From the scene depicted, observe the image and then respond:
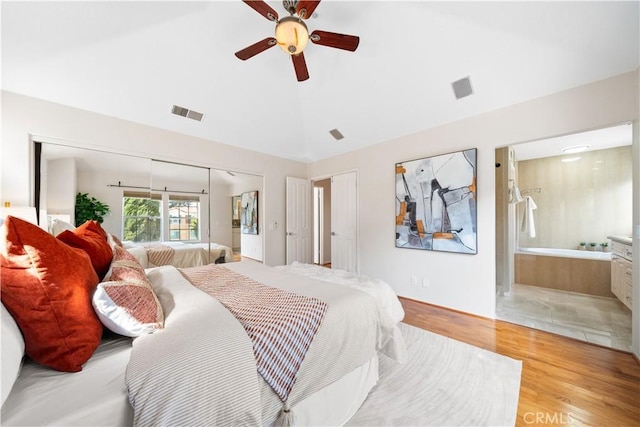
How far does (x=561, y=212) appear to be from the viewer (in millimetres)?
4344

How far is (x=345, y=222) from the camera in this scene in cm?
454

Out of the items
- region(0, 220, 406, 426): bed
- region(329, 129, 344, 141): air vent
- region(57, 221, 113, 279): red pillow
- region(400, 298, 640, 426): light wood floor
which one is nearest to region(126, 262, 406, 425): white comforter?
region(0, 220, 406, 426): bed

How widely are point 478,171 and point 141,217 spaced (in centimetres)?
446

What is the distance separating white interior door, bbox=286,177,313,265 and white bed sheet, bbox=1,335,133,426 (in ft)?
12.7

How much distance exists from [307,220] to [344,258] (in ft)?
3.90

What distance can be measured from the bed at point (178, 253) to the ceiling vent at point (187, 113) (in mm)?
1823

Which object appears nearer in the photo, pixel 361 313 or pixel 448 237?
pixel 361 313

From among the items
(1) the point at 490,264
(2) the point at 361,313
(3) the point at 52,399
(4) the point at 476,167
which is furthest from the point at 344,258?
(3) the point at 52,399

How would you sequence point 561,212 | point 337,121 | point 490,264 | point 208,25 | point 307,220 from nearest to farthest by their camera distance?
point 208,25 < point 490,264 < point 337,121 < point 561,212 < point 307,220

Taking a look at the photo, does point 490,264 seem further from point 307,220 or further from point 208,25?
point 208,25

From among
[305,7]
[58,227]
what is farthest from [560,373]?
[58,227]

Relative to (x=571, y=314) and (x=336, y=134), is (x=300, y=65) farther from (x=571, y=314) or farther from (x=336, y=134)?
(x=571, y=314)

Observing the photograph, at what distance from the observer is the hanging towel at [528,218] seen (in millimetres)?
4270

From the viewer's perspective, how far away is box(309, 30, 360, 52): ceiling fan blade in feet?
6.29
